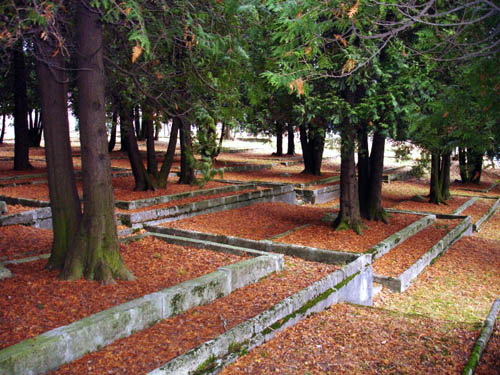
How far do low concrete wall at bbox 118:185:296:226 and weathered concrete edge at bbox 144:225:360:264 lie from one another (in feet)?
2.75

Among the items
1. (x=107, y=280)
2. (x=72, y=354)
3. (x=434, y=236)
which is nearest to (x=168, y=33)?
(x=107, y=280)

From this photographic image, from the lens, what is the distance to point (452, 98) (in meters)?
4.98

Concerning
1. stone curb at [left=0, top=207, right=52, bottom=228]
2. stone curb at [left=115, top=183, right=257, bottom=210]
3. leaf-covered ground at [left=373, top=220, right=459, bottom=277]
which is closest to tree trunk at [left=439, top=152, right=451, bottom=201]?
leaf-covered ground at [left=373, top=220, right=459, bottom=277]

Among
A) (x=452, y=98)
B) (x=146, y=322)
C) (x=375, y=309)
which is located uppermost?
(x=452, y=98)

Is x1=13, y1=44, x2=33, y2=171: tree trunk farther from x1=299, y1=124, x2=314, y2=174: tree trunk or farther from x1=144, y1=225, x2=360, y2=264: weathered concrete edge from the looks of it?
x1=299, y1=124, x2=314, y2=174: tree trunk

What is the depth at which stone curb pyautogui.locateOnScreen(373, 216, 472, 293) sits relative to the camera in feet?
28.5

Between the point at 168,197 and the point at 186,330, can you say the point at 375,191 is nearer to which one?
the point at 168,197

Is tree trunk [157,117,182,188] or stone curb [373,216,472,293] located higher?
tree trunk [157,117,182,188]

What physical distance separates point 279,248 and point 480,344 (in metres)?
4.12

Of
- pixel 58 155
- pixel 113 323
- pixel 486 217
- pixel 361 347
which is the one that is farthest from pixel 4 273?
pixel 486 217

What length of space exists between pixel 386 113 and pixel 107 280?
644 centimetres

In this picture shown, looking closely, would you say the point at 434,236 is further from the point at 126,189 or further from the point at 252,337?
the point at 126,189

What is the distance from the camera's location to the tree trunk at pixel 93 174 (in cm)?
609

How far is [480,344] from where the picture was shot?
533cm
